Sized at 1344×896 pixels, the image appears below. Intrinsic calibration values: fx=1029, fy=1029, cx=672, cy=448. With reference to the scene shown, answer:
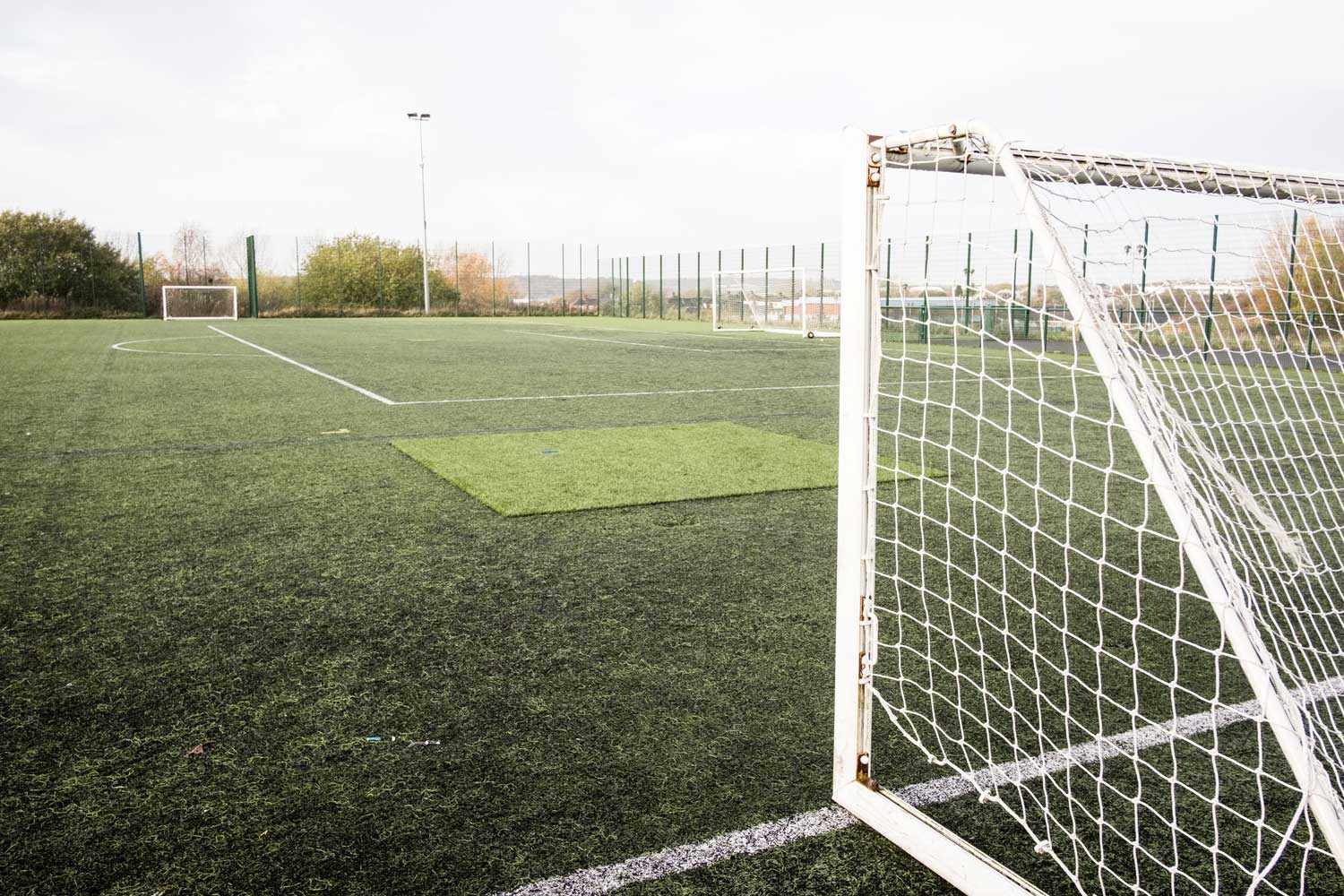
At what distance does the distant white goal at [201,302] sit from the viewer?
102 feet

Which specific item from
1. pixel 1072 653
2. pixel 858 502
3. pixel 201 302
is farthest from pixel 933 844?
pixel 201 302

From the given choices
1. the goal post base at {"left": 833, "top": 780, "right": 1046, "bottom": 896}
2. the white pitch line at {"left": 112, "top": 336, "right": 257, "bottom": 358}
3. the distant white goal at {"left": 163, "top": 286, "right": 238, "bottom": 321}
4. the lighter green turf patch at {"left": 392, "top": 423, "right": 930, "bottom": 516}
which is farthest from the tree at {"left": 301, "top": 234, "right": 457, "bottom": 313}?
the goal post base at {"left": 833, "top": 780, "right": 1046, "bottom": 896}

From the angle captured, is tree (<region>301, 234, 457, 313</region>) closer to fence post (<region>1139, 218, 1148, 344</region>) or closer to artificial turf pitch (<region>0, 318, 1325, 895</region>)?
artificial turf pitch (<region>0, 318, 1325, 895</region>)

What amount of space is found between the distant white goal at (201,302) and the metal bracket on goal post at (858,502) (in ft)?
104

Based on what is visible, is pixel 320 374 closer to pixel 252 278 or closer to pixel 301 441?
pixel 301 441

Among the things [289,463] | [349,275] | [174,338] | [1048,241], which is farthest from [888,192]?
[349,275]

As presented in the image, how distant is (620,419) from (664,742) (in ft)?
17.2

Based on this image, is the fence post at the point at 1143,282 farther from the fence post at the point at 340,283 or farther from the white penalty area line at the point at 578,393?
the fence post at the point at 340,283

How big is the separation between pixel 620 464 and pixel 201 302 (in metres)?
30.2

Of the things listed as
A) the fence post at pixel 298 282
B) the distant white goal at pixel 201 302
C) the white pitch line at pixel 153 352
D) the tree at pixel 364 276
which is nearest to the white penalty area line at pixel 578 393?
the white pitch line at pixel 153 352

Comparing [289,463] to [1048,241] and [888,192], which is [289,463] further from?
[1048,241]

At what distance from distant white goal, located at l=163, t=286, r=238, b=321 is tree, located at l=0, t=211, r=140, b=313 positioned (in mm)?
1228

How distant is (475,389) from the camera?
9.62 m

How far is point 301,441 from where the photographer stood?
21.1 feet
